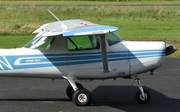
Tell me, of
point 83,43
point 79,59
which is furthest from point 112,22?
point 79,59

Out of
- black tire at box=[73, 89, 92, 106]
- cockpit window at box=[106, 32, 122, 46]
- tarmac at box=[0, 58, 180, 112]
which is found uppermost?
cockpit window at box=[106, 32, 122, 46]

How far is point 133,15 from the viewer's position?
36.3 metres

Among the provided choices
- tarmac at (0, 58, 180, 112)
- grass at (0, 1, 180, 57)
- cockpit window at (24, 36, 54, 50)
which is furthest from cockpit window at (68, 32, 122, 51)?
grass at (0, 1, 180, 57)

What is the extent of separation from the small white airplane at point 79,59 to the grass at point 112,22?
8500mm

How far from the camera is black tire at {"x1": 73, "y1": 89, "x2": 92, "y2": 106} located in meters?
10.1

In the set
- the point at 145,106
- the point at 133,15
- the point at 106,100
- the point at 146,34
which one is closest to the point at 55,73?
the point at 106,100

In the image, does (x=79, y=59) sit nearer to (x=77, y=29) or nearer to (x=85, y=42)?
(x=85, y=42)

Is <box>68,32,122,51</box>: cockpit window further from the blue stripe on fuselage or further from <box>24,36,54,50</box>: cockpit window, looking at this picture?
<box>24,36,54,50</box>: cockpit window

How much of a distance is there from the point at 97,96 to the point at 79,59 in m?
1.62

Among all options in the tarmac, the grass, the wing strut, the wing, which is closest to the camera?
the wing

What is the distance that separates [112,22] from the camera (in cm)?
3153

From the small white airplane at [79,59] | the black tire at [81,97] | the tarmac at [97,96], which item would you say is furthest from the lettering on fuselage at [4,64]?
the black tire at [81,97]

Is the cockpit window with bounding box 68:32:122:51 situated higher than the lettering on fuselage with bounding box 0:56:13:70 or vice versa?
the cockpit window with bounding box 68:32:122:51

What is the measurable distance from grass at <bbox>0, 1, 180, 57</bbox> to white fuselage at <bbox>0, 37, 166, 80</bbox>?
8547 mm
